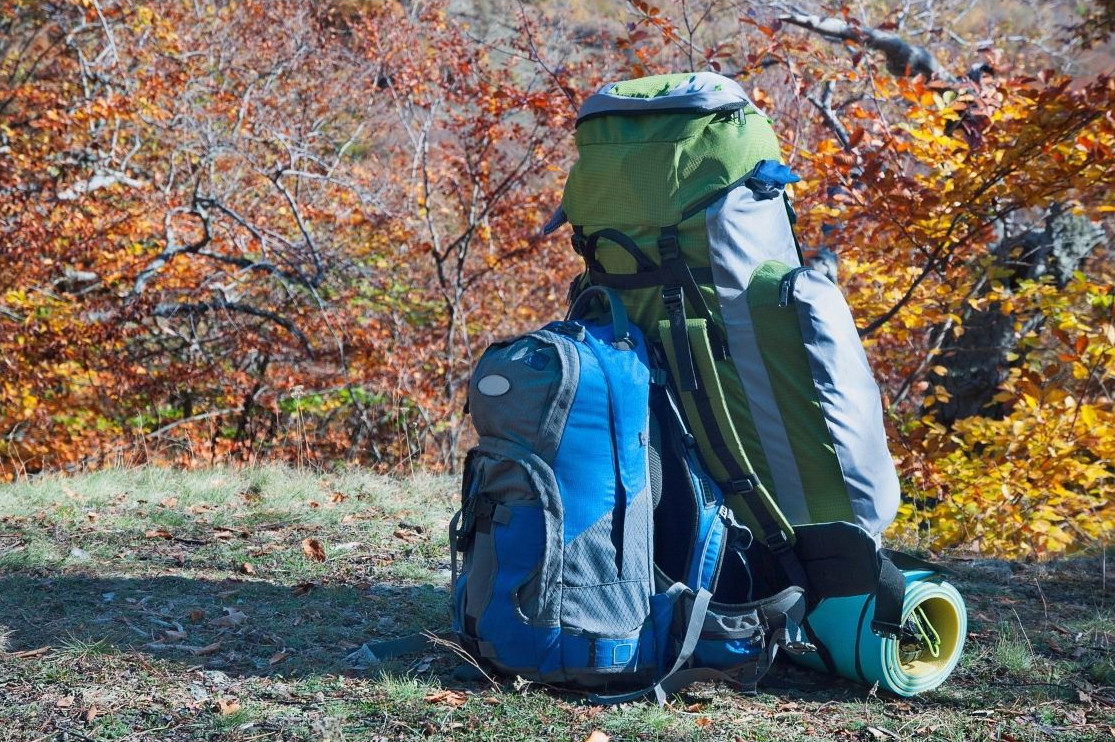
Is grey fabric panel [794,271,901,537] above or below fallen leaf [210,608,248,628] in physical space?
above

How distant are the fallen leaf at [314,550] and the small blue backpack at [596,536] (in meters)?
1.25

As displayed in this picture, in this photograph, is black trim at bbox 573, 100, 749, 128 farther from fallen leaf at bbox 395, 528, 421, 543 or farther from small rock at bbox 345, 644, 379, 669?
fallen leaf at bbox 395, 528, 421, 543

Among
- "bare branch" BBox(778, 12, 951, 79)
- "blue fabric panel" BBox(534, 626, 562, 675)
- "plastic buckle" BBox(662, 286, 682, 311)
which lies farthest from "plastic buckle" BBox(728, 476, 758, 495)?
"bare branch" BBox(778, 12, 951, 79)

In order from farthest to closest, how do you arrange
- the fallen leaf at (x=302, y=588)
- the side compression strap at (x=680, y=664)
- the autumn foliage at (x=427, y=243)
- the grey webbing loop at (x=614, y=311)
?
the autumn foliage at (x=427, y=243), the fallen leaf at (x=302, y=588), the grey webbing loop at (x=614, y=311), the side compression strap at (x=680, y=664)

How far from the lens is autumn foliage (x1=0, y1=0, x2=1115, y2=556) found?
201 inches

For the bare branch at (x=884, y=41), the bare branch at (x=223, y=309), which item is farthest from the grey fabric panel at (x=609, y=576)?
the bare branch at (x=223, y=309)

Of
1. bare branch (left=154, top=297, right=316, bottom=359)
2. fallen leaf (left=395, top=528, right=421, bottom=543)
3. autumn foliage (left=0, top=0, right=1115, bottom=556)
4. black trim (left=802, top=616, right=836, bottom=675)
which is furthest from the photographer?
bare branch (left=154, top=297, right=316, bottom=359)

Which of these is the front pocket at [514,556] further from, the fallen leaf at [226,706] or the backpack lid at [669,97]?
the backpack lid at [669,97]

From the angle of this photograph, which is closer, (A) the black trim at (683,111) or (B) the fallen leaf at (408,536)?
(A) the black trim at (683,111)

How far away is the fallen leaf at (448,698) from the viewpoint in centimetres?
235

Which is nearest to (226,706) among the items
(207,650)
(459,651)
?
(207,650)

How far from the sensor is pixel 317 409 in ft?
32.4

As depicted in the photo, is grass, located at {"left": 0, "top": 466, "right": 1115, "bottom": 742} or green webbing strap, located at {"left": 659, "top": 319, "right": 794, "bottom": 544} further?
green webbing strap, located at {"left": 659, "top": 319, "right": 794, "bottom": 544}

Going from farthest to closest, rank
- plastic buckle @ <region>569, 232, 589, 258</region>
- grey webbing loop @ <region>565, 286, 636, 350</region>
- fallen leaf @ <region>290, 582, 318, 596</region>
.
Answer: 1. fallen leaf @ <region>290, 582, 318, 596</region>
2. plastic buckle @ <region>569, 232, 589, 258</region>
3. grey webbing loop @ <region>565, 286, 636, 350</region>
